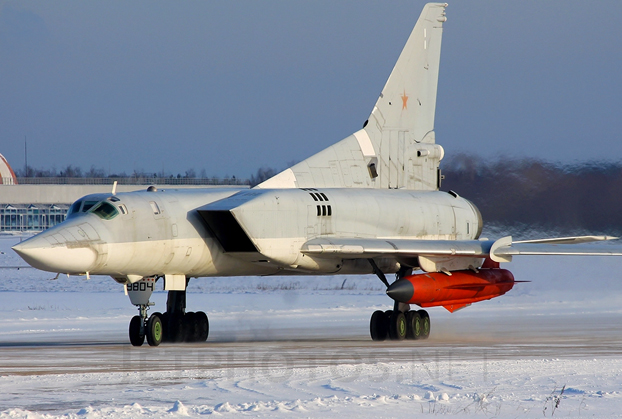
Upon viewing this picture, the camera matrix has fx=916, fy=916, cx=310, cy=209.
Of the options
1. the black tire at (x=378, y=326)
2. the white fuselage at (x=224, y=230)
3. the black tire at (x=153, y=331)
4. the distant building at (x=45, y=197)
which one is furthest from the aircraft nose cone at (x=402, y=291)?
the distant building at (x=45, y=197)

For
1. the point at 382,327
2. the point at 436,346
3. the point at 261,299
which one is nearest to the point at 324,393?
the point at 436,346

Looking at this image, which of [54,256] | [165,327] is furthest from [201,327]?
[54,256]

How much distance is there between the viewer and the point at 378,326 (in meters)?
15.8

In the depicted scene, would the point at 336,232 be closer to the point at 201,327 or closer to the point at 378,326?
the point at 378,326

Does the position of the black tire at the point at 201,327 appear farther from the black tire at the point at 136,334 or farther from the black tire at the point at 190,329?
the black tire at the point at 136,334

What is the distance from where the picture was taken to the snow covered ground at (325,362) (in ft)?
24.1

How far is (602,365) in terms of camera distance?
33.0 ft

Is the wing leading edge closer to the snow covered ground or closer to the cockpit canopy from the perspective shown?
the snow covered ground

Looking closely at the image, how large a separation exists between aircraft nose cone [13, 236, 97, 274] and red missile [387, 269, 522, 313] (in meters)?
4.93

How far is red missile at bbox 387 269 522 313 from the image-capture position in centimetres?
1498

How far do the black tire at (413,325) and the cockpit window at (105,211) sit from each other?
5700 mm

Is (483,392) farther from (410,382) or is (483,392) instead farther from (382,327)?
(382,327)

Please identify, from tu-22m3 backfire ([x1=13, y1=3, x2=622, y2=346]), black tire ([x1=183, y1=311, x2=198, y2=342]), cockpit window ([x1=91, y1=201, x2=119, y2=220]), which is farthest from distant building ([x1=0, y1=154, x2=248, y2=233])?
cockpit window ([x1=91, y1=201, x2=119, y2=220])

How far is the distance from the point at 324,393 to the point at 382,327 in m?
7.94
